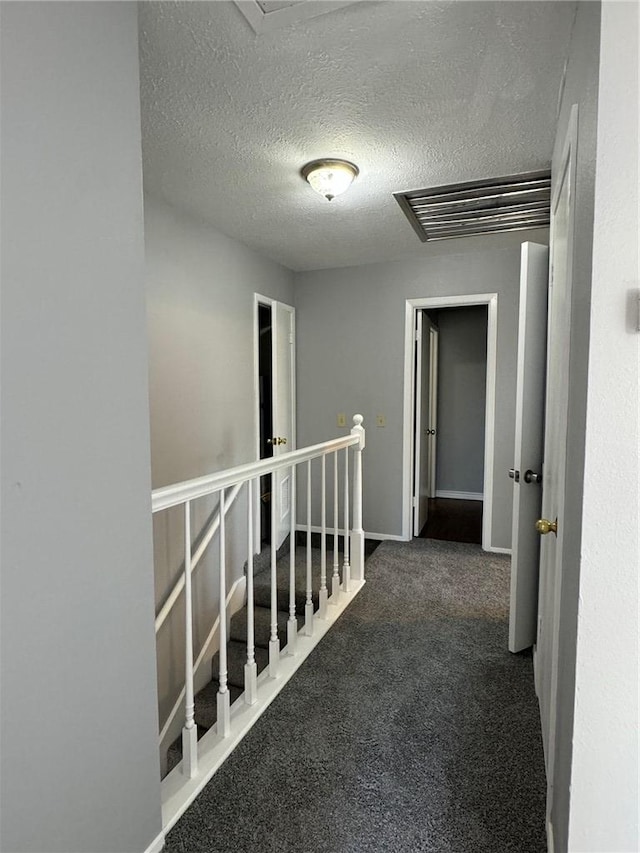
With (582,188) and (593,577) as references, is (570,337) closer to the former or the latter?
(582,188)

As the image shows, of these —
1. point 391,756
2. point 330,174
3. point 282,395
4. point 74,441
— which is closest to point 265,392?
point 282,395

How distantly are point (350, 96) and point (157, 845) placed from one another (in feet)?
8.12

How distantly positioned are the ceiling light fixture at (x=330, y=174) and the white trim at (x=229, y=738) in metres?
2.23

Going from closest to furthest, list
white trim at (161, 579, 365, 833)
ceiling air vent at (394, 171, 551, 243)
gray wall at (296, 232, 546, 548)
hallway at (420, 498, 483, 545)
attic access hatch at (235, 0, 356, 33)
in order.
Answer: attic access hatch at (235, 0, 356, 33) → white trim at (161, 579, 365, 833) → ceiling air vent at (394, 171, 551, 243) → gray wall at (296, 232, 546, 548) → hallway at (420, 498, 483, 545)

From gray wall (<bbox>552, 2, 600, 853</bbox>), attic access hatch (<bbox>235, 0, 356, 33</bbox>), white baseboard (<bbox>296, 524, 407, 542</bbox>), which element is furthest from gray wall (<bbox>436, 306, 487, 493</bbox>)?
attic access hatch (<bbox>235, 0, 356, 33</bbox>)

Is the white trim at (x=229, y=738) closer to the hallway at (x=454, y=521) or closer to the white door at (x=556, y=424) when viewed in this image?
the white door at (x=556, y=424)

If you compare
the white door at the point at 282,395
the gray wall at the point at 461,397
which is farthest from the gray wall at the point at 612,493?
the gray wall at the point at 461,397

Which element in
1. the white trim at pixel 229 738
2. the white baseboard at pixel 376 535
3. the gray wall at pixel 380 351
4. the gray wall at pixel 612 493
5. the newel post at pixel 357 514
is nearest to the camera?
the gray wall at pixel 612 493

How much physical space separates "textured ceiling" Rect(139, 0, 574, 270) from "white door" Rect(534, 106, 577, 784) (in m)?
0.30

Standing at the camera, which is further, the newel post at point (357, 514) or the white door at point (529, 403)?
the newel post at point (357, 514)

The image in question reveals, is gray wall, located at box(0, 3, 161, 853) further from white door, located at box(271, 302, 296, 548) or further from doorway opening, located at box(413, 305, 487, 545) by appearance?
doorway opening, located at box(413, 305, 487, 545)

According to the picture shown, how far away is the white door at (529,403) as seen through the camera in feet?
7.18

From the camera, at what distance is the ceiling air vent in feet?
8.10

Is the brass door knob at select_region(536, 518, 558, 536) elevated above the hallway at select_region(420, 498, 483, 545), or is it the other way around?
the brass door knob at select_region(536, 518, 558, 536)
